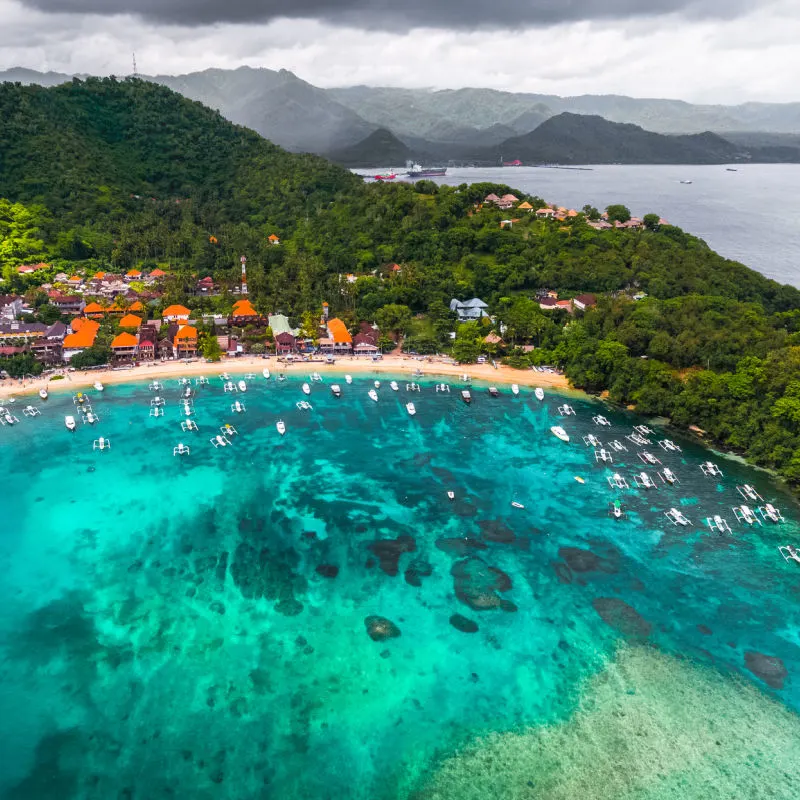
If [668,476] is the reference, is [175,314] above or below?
above

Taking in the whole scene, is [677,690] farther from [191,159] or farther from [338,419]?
[191,159]

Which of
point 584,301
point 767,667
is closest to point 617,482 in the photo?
point 767,667

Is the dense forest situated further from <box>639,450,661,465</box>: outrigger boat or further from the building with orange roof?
the building with orange roof

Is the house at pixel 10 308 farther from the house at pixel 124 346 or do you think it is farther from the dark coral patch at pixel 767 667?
the dark coral patch at pixel 767 667

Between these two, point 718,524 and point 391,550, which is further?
point 718,524

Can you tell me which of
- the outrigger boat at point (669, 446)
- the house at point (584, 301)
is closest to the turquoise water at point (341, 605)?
the outrigger boat at point (669, 446)

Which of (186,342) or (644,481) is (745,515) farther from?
(186,342)

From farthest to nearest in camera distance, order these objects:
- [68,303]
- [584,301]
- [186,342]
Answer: [584,301] < [68,303] < [186,342]

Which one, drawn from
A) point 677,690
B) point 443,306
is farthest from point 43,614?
point 443,306
